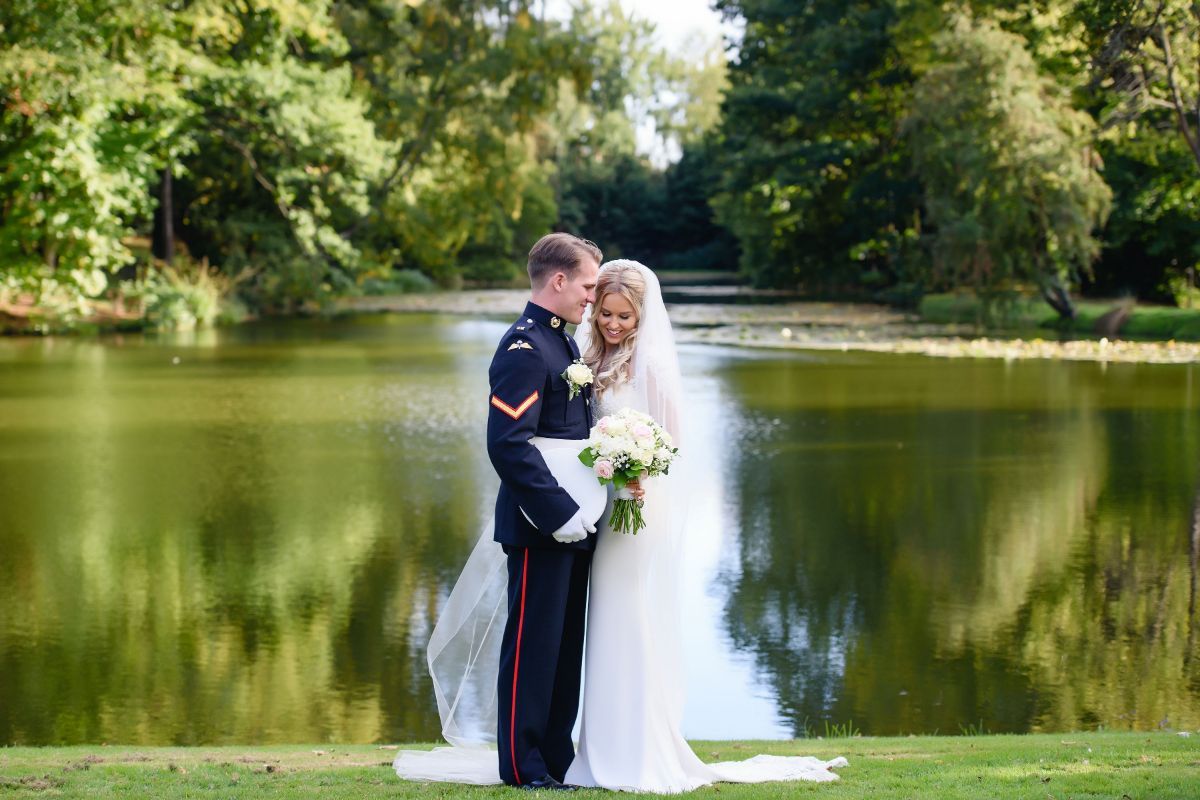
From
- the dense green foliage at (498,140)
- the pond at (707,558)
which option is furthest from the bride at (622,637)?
the dense green foliage at (498,140)

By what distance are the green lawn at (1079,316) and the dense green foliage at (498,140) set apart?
73cm

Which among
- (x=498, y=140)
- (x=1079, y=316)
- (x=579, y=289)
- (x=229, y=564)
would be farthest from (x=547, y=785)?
(x=498, y=140)

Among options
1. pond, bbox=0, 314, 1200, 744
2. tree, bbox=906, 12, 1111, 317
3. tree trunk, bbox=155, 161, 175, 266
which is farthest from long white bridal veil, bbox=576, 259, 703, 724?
tree trunk, bbox=155, 161, 175, 266

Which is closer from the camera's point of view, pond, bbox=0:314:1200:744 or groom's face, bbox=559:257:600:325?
groom's face, bbox=559:257:600:325

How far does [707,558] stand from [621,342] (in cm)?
623

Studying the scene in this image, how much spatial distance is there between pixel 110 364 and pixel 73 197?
625 cm

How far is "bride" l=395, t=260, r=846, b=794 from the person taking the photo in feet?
16.1

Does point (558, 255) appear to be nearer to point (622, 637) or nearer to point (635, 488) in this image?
point (635, 488)

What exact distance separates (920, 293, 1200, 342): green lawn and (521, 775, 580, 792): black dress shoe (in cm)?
2762

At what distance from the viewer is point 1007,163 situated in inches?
1183

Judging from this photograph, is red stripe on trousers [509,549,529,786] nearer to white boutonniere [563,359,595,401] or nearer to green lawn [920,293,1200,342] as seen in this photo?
white boutonniere [563,359,595,401]

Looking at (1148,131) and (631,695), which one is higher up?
(1148,131)

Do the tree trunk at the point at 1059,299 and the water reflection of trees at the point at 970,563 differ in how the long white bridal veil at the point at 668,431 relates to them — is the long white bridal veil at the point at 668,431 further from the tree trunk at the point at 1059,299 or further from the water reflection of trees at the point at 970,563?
the tree trunk at the point at 1059,299

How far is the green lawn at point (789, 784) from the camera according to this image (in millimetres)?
4734
